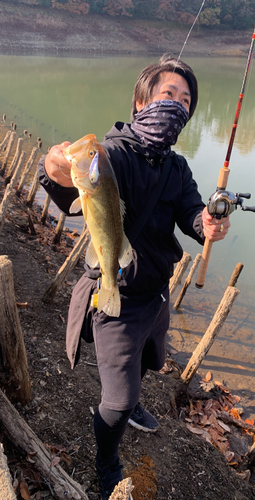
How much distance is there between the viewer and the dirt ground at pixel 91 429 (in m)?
2.93

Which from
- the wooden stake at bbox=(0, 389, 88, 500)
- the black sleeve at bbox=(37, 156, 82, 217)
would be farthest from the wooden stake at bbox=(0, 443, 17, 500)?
the black sleeve at bbox=(37, 156, 82, 217)

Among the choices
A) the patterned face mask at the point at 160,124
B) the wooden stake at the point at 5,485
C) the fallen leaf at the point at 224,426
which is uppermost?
the patterned face mask at the point at 160,124

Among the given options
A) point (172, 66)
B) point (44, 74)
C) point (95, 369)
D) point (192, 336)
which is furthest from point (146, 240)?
point (44, 74)

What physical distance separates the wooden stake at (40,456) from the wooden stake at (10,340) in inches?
13.5

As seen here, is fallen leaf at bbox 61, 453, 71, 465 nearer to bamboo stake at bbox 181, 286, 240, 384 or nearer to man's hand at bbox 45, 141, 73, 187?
man's hand at bbox 45, 141, 73, 187

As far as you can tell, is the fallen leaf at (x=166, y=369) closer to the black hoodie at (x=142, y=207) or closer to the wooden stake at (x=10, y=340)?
the wooden stake at (x=10, y=340)

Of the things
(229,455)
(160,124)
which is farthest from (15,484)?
(229,455)

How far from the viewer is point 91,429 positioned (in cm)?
323

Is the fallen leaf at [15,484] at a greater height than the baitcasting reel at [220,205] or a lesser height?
lesser

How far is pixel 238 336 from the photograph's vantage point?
671cm

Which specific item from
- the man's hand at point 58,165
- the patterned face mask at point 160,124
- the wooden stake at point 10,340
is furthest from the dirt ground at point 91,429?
the patterned face mask at point 160,124

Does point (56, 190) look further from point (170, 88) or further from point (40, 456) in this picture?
point (40, 456)

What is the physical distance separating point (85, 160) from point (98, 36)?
2167 inches

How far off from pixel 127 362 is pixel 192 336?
4.54m
